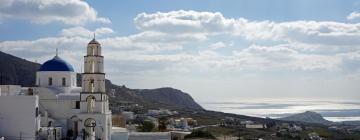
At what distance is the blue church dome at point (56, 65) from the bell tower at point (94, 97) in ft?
9.35

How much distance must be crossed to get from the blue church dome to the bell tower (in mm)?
2851

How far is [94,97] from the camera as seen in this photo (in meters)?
31.2

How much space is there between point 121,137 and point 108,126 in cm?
117

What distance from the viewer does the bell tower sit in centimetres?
3034

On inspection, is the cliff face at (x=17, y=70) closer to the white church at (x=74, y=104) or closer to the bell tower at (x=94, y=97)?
the white church at (x=74, y=104)

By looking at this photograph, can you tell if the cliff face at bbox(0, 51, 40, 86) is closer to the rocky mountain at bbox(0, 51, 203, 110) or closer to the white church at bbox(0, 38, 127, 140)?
the rocky mountain at bbox(0, 51, 203, 110)

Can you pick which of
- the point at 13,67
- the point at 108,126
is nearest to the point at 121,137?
the point at 108,126

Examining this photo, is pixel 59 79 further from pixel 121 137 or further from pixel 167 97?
pixel 167 97

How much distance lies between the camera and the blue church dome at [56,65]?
110 feet

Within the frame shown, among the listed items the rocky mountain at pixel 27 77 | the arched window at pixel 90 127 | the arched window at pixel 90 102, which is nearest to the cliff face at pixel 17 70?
the rocky mountain at pixel 27 77

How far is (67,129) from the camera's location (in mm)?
31188

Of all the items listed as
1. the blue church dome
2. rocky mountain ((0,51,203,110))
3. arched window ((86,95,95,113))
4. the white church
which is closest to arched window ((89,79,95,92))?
the white church

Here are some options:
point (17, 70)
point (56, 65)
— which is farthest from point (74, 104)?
Answer: point (17, 70)

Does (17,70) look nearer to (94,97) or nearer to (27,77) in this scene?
(27,77)
